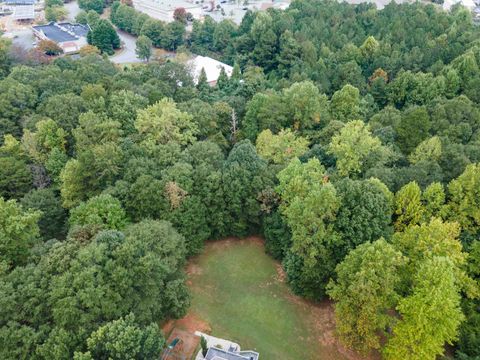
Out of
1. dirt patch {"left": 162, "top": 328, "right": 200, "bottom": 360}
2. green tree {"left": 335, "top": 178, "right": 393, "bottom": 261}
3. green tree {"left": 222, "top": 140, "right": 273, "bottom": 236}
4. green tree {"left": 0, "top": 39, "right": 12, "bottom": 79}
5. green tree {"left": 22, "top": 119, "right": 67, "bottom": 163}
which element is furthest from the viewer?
green tree {"left": 0, "top": 39, "right": 12, "bottom": 79}

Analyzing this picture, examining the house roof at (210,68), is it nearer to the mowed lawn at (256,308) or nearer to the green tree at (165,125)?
the green tree at (165,125)

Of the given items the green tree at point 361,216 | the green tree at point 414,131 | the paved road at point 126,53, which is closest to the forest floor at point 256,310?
the green tree at point 361,216

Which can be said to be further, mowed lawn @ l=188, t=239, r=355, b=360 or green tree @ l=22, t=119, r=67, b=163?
green tree @ l=22, t=119, r=67, b=163

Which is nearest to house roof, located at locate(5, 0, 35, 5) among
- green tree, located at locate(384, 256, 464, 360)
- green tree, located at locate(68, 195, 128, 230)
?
green tree, located at locate(68, 195, 128, 230)

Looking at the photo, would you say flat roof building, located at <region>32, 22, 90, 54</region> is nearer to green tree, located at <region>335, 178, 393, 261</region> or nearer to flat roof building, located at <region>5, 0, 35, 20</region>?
flat roof building, located at <region>5, 0, 35, 20</region>

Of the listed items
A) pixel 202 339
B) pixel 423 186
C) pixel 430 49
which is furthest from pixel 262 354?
pixel 430 49

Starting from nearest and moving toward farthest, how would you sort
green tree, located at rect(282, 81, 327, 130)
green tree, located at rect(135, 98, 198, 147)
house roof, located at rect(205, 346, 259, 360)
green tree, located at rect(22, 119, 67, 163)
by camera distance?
house roof, located at rect(205, 346, 259, 360) → green tree, located at rect(22, 119, 67, 163) → green tree, located at rect(135, 98, 198, 147) → green tree, located at rect(282, 81, 327, 130)

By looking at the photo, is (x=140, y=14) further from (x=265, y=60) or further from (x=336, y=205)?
(x=336, y=205)
